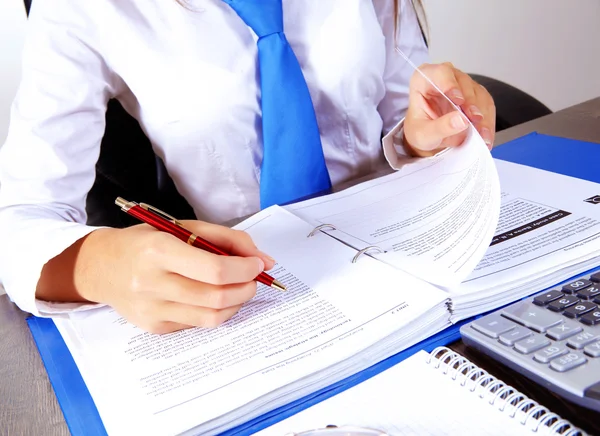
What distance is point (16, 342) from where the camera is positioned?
518mm

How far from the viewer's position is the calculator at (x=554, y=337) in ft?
1.07

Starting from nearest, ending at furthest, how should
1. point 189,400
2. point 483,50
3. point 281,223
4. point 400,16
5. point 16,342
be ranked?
point 189,400
point 16,342
point 281,223
point 400,16
point 483,50

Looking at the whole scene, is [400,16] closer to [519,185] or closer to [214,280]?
[519,185]

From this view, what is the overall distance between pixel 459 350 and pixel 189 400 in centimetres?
19

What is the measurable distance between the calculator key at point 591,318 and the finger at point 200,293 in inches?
9.3

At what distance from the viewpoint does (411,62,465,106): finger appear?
0.62 meters

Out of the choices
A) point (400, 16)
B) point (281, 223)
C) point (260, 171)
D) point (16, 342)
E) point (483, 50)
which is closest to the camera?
point (16, 342)

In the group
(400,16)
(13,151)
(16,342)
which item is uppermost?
(400,16)

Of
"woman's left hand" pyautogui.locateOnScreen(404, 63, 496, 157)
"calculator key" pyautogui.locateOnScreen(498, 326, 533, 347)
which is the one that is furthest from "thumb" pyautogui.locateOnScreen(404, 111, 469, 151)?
"calculator key" pyautogui.locateOnScreen(498, 326, 533, 347)

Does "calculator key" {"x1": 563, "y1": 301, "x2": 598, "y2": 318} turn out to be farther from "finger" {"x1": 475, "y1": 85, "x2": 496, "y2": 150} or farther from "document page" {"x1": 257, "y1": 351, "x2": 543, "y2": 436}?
"finger" {"x1": 475, "y1": 85, "x2": 496, "y2": 150}

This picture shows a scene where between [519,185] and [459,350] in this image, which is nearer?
[459,350]

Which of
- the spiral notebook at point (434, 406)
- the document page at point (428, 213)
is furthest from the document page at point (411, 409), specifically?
the document page at point (428, 213)

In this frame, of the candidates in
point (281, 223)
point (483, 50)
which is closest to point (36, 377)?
point (281, 223)

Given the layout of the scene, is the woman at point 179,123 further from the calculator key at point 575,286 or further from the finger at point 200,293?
the calculator key at point 575,286
